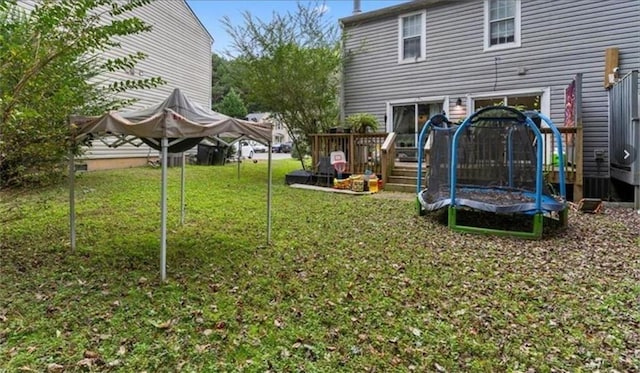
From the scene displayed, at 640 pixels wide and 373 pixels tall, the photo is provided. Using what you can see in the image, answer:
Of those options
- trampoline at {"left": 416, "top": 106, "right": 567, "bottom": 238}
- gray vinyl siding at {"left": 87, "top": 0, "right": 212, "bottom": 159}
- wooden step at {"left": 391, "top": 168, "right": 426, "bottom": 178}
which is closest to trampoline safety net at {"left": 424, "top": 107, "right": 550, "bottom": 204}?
trampoline at {"left": 416, "top": 106, "right": 567, "bottom": 238}

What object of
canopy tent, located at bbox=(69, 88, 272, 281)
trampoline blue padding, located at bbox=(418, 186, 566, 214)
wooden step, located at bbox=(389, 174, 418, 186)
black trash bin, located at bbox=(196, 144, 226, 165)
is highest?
black trash bin, located at bbox=(196, 144, 226, 165)

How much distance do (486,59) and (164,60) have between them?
11724 millimetres

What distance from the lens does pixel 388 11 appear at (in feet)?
38.3

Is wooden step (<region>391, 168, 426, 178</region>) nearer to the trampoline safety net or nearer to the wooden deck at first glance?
the wooden deck

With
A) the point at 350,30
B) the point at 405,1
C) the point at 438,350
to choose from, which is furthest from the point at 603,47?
the point at 438,350

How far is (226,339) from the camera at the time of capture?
104 inches

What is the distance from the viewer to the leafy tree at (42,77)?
294 centimetres

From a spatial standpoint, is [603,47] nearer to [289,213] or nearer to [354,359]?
[289,213]

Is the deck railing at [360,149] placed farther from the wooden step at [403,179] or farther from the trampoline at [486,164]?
the trampoline at [486,164]

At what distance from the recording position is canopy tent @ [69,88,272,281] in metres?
3.28

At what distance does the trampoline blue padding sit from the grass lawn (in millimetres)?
405

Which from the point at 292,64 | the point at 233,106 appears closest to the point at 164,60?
the point at 292,64

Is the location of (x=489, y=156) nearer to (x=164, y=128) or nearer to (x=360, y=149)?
(x=360, y=149)

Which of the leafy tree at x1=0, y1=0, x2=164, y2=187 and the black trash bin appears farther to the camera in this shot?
the black trash bin
